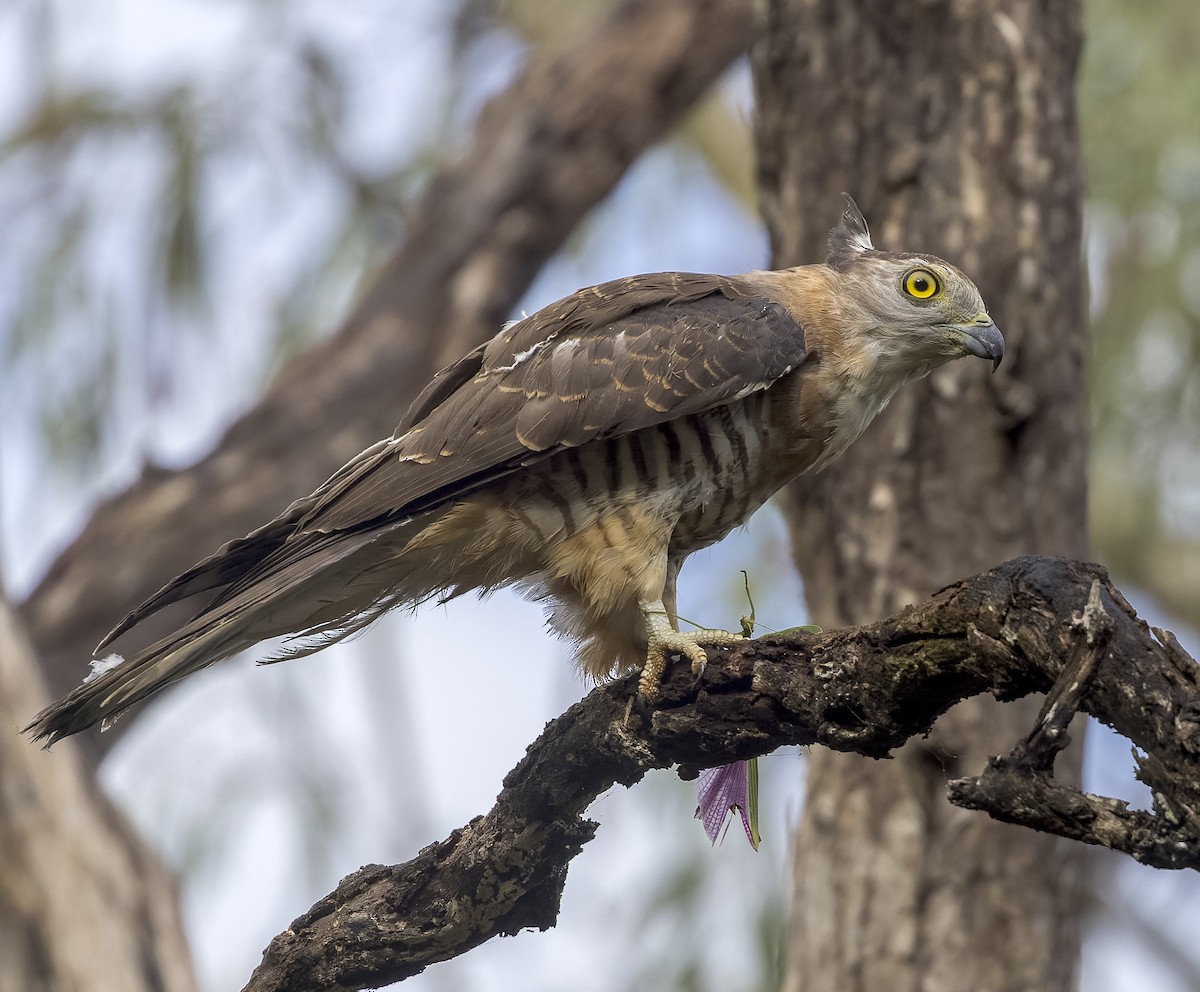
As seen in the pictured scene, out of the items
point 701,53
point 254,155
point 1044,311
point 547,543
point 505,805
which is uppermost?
point 701,53

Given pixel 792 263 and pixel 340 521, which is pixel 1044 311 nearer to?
pixel 792 263


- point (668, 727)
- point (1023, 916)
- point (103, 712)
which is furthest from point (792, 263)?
point (103, 712)

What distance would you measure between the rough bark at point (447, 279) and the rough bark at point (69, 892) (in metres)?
1.13

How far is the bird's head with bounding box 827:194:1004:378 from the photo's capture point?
3596mm

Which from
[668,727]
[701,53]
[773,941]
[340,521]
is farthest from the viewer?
[701,53]

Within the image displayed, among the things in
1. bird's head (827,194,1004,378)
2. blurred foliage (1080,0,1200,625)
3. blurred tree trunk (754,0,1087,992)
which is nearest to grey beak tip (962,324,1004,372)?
bird's head (827,194,1004,378)

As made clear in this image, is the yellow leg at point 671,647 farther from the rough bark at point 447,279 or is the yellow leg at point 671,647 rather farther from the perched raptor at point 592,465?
the rough bark at point 447,279

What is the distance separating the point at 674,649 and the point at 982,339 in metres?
1.27

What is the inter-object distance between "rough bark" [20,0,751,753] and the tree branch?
3.81m

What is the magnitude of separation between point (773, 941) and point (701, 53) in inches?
181

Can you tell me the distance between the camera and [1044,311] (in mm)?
4688

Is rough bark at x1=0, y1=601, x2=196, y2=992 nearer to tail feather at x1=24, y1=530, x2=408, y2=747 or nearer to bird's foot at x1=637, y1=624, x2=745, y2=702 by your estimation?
tail feather at x1=24, y1=530, x2=408, y2=747

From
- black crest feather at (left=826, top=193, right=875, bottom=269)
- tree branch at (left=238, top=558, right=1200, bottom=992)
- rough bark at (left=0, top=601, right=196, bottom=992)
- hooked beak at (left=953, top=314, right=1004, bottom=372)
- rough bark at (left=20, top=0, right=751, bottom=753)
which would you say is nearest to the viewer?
tree branch at (left=238, top=558, right=1200, bottom=992)

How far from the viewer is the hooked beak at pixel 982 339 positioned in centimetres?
354
